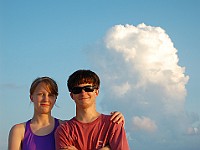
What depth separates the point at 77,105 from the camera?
8492 millimetres

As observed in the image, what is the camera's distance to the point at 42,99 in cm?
907

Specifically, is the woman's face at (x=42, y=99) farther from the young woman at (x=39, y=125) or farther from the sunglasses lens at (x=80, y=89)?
the sunglasses lens at (x=80, y=89)

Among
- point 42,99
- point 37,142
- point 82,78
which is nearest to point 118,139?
point 82,78

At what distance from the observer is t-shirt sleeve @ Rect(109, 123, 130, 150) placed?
8.24 metres

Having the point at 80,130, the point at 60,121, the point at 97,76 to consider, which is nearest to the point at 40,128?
the point at 60,121

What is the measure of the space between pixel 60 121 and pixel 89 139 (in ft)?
3.89

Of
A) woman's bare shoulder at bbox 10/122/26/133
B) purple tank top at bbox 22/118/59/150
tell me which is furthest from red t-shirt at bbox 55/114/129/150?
woman's bare shoulder at bbox 10/122/26/133

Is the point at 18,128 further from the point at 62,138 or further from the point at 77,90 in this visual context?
the point at 77,90

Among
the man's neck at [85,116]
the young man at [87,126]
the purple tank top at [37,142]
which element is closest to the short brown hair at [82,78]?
the young man at [87,126]

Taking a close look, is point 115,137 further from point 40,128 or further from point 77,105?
point 40,128

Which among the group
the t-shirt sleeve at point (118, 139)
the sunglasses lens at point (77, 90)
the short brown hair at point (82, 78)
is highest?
the short brown hair at point (82, 78)

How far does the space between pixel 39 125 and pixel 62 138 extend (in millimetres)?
945

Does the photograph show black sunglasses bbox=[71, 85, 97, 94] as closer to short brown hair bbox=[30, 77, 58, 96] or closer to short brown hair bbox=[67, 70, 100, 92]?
short brown hair bbox=[67, 70, 100, 92]

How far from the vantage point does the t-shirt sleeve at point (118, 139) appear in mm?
8242
